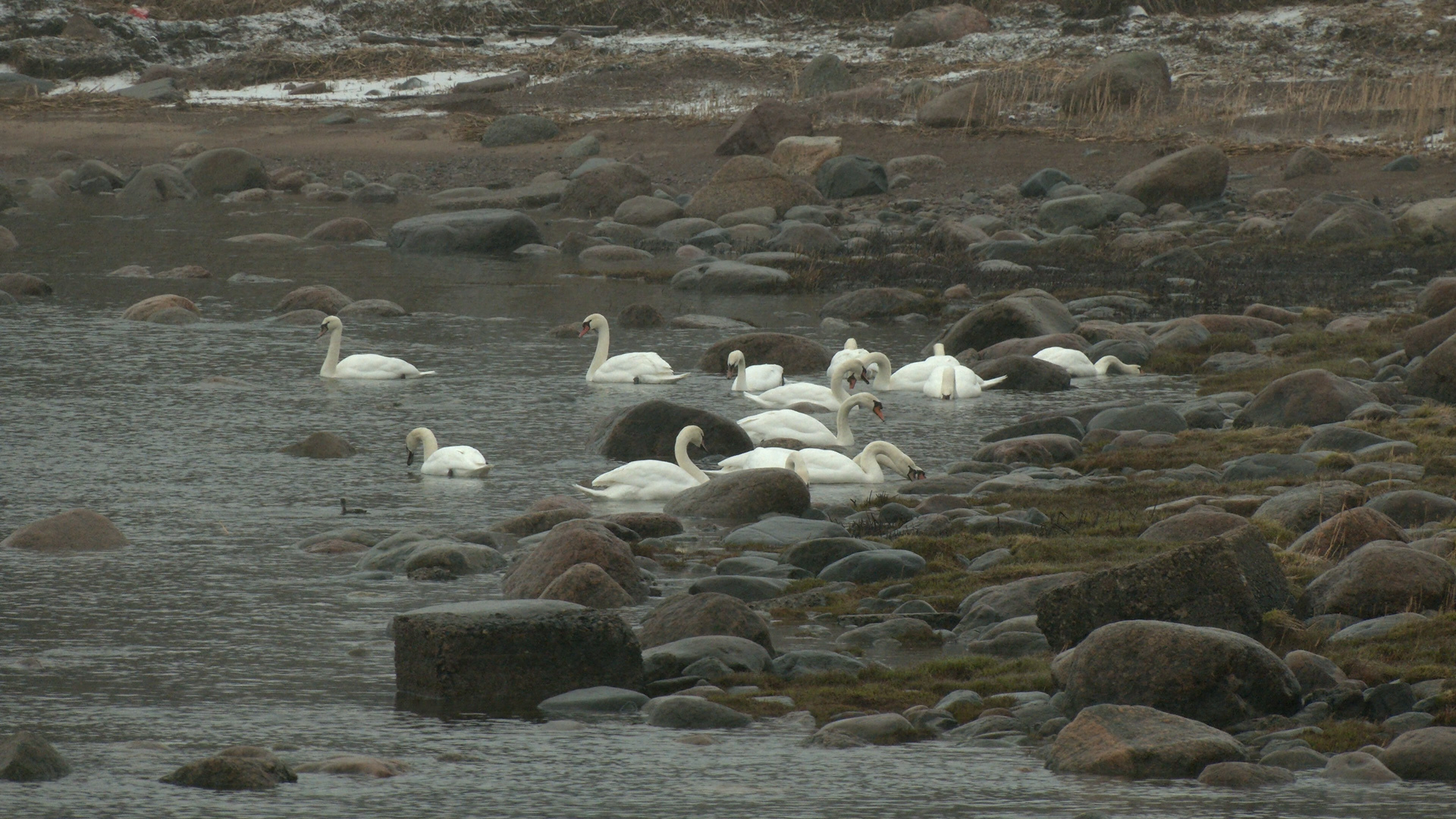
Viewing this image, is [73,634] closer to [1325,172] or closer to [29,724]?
[29,724]

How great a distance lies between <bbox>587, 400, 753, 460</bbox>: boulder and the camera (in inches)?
505

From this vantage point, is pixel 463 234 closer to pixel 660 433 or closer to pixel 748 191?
pixel 748 191

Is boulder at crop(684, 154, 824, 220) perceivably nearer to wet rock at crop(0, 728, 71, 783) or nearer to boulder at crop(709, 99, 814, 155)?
boulder at crop(709, 99, 814, 155)

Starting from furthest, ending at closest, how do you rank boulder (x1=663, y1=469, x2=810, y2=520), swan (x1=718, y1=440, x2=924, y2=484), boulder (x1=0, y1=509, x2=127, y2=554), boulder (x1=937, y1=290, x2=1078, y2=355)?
boulder (x1=937, y1=290, x2=1078, y2=355)
swan (x1=718, y1=440, x2=924, y2=484)
boulder (x1=663, y1=469, x2=810, y2=520)
boulder (x1=0, y1=509, x2=127, y2=554)

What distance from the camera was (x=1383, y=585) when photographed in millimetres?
7648

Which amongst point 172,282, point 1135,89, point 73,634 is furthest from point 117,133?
point 73,634

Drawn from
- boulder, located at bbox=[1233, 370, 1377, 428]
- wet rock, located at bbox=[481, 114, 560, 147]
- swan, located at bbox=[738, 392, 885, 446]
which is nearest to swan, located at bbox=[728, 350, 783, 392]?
swan, located at bbox=[738, 392, 885, 446]

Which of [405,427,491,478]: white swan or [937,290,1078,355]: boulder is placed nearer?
[405,427,491,478]: white swan

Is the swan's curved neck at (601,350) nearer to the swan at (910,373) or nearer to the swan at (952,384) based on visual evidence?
the swan at (910,373)

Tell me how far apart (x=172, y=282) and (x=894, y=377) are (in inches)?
401

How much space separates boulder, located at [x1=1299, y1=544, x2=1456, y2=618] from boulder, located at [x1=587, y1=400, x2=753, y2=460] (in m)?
5.72

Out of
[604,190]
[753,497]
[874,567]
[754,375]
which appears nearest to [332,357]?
[754,375]

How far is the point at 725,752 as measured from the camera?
6.34 metres

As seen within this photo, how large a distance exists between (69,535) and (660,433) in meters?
4.37
